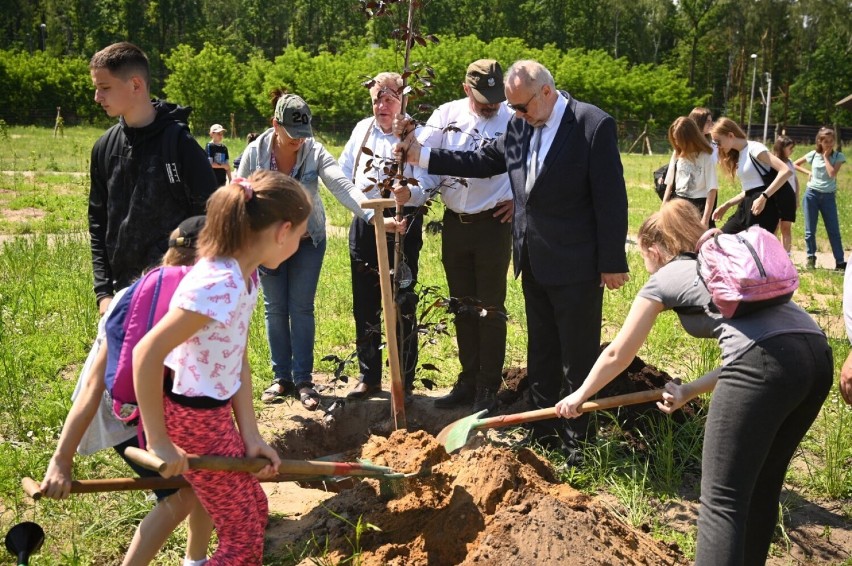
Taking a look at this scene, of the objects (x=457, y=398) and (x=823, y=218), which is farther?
(x=823, y=218)

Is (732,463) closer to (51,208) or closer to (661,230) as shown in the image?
(661,230)

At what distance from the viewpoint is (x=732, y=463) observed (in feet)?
8.89

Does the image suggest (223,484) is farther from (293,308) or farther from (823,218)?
(823,218)

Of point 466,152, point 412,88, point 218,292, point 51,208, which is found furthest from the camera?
point 51,208

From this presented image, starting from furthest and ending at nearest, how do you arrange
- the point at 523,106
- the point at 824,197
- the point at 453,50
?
the point at 453,50 → the point at 824,197 → the point at 523,106

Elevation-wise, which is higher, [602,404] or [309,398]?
[602,404]

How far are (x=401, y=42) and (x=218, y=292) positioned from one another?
211 centimetres

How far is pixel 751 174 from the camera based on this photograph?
8.09 m

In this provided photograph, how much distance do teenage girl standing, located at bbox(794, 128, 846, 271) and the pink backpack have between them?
27.9 ft

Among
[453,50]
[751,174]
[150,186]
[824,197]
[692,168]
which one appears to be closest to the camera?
[150,186]

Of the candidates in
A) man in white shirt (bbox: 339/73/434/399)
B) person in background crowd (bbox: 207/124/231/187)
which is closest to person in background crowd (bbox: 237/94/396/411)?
man in white shirt (bbox: 339/73/434/399)

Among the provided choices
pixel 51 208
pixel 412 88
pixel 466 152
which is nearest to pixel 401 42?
pixel 412 88

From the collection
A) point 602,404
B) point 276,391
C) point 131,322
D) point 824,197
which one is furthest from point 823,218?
point 131,322

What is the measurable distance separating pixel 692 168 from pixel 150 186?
5.36 metres
